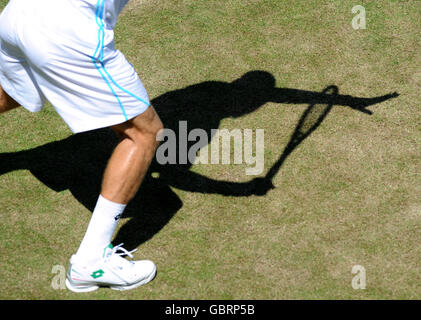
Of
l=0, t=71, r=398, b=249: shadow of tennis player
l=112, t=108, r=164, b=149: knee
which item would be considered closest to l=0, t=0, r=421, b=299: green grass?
l=0, t=71, r=398, b=249: shadow of tennis player

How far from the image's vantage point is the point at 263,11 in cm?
594

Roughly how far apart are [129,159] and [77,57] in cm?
68

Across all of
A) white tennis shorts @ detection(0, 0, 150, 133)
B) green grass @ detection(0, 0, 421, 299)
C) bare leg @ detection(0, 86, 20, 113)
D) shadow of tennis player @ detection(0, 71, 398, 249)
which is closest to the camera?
white tennis shorts @ detection(0, 0, 150, 133)

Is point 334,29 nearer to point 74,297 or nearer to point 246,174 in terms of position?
point 246,174

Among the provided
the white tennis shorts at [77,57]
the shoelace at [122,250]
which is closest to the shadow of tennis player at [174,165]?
the shoelace at [122,250]

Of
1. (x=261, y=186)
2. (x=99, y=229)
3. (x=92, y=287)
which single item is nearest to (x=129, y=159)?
(x=99, y=229)

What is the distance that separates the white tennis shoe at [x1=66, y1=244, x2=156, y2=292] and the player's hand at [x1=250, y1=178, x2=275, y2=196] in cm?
97

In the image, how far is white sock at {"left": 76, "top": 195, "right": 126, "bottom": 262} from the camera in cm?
369

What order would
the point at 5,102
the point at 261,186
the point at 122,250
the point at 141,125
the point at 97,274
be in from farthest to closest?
1. the point at 261,186
2. the point at 5,102
3. the point at 122,250
4. the point at 97,274
5. the point at 141,125

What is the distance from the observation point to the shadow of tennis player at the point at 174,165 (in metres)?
4.33

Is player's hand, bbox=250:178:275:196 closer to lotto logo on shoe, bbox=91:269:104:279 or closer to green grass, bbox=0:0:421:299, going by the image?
green grass, bbox=0:0:421:299

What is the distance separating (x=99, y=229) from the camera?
370cm

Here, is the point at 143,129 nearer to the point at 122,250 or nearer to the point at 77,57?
the point at 77,57
